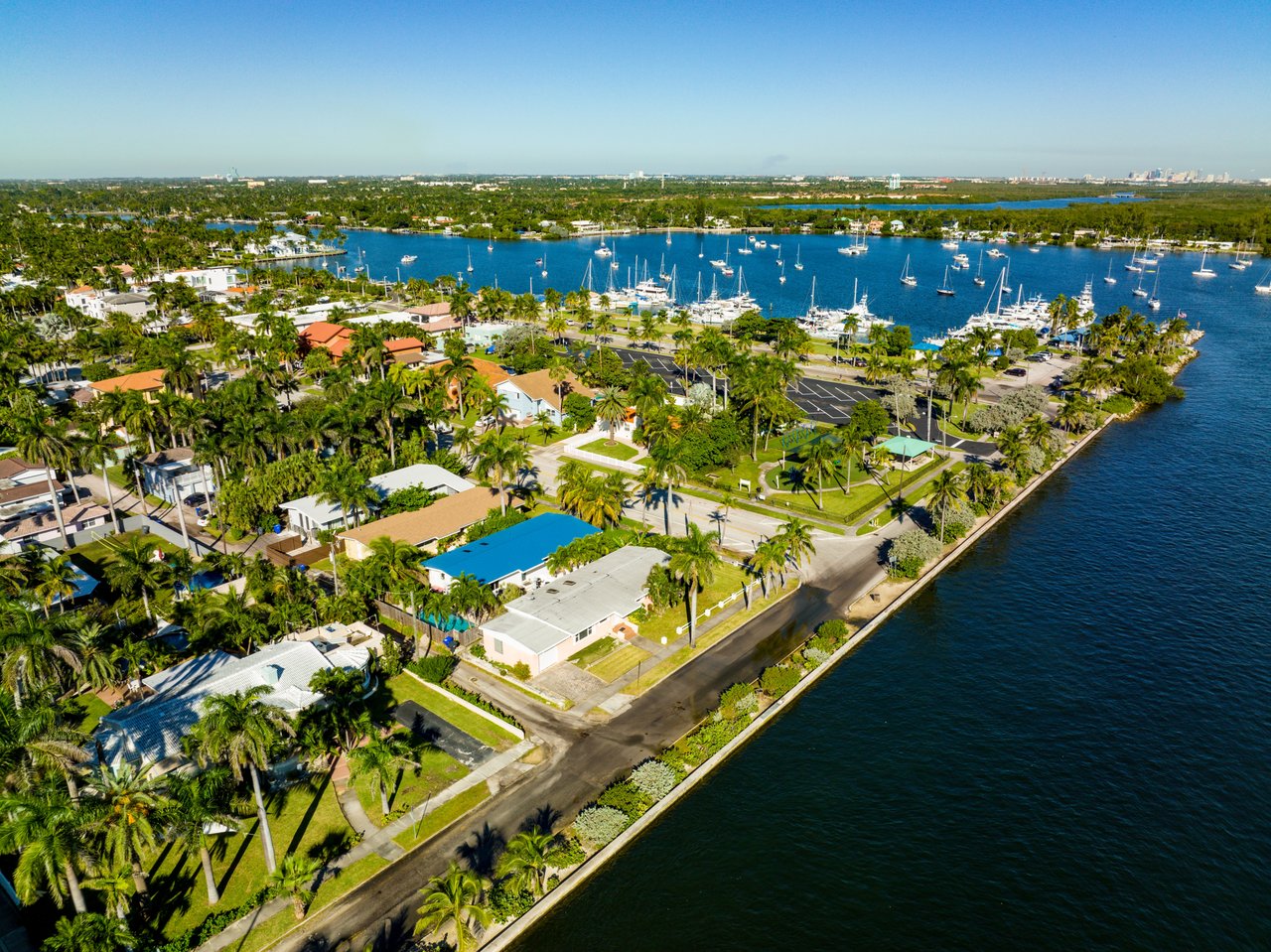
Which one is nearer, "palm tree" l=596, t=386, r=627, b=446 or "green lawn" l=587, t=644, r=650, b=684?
"green lawn" l=587, t=644, r=650, b=684

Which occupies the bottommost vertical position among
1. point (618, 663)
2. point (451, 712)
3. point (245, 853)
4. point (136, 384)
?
point (245, 853)

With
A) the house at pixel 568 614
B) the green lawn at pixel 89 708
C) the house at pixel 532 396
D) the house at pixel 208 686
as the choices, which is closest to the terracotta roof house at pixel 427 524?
the house at pixel 208 686

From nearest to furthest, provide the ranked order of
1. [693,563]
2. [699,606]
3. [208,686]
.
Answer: [208,686]
[693,563]
[699,606]

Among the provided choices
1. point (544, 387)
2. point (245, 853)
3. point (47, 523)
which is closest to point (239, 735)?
point (245, 853)

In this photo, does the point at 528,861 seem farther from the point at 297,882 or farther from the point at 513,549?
the point at 513,549

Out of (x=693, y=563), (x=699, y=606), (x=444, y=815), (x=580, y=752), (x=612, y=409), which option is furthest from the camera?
(x=612, y=409)

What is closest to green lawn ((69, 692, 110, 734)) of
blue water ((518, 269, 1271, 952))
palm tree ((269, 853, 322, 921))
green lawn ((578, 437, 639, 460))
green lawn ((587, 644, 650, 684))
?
palm tree ((269, 853, 322, 921))

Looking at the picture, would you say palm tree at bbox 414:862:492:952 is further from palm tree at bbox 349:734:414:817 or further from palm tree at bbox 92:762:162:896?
palm tree at bbox 92:762:162:896
